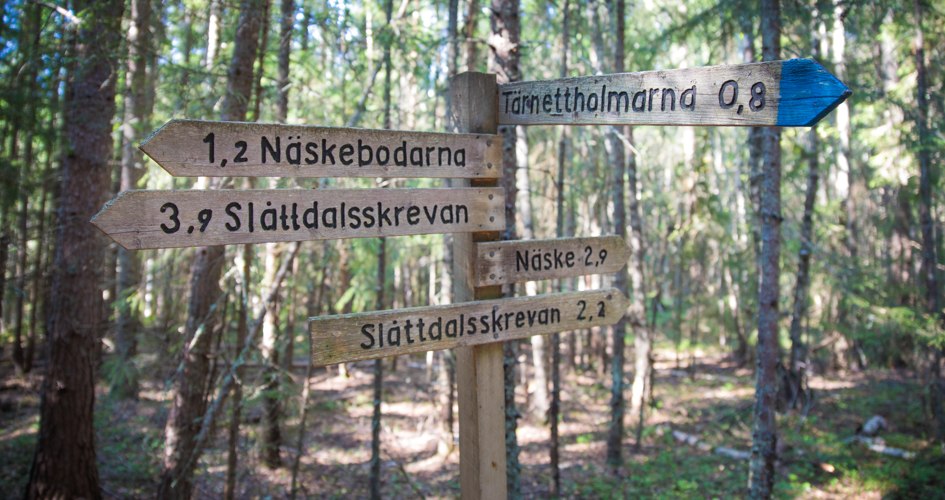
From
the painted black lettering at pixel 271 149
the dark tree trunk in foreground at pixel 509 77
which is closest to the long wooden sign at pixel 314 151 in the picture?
the painted black lettering at pixel 271 149

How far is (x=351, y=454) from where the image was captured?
27.9ft

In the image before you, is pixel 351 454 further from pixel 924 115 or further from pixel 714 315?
pixel 714 315

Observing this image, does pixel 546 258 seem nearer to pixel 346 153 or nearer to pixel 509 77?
pixel 346 153

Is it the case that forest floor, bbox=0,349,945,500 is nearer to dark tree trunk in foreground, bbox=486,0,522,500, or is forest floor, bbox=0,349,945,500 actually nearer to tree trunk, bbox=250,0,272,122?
dark tree trunk in foreground, bbox=486,0,522,500

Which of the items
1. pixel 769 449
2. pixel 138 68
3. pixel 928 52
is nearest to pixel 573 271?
pixel 769 449

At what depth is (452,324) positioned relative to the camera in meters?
2.19

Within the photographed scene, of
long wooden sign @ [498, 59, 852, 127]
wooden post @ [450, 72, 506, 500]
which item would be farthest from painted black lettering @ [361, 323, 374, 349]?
long wooden sign @ [498, 59, 852, 127]

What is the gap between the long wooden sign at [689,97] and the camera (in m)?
1.74

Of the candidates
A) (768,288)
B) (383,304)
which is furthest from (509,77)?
(383,304)

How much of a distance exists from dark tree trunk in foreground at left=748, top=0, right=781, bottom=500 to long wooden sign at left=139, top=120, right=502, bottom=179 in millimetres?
4249

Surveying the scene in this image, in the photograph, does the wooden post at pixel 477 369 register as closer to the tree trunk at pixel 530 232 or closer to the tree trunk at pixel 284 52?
the tree trunk at pixel 284 52

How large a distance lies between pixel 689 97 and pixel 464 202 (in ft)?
3.37

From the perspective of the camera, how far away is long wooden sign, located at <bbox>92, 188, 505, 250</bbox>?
5.43ft

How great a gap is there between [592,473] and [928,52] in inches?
435
